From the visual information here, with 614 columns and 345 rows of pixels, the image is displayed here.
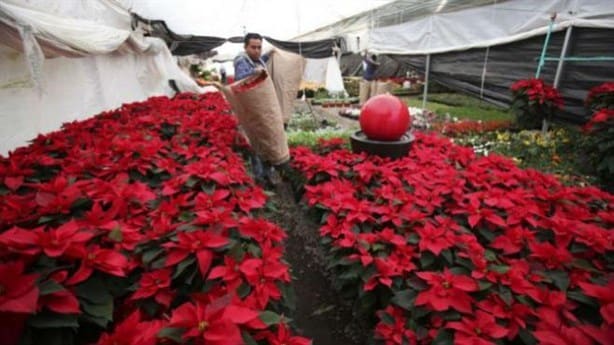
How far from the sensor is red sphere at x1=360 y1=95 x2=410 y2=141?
307cm

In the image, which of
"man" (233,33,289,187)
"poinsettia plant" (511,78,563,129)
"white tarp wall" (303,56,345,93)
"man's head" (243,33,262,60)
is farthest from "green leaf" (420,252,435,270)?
"white tarp wall" (303,56,345,93)

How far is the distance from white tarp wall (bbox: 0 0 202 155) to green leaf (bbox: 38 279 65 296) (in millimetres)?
2420

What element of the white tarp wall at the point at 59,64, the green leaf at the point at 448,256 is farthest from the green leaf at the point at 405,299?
the white tarp wall at the point at 59,64

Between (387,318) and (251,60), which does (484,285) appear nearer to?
(387,318)

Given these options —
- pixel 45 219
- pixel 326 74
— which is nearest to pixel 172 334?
pixel 45 219

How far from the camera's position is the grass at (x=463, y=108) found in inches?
323

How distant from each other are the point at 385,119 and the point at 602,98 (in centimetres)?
348

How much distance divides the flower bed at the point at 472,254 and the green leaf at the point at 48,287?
116cm

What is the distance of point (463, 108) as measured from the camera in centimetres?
988

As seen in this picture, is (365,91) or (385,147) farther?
(365,91)

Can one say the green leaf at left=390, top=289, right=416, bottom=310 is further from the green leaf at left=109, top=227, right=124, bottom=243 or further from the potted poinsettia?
the potted poinsettia

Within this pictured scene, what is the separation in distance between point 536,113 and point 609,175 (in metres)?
2.15

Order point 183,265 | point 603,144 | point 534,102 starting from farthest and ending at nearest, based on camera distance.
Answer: point 534,102, point 603,144, point 183,265

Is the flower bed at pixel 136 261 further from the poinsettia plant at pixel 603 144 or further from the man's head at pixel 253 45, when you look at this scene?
the poinsettia plant at pixel 603 144
